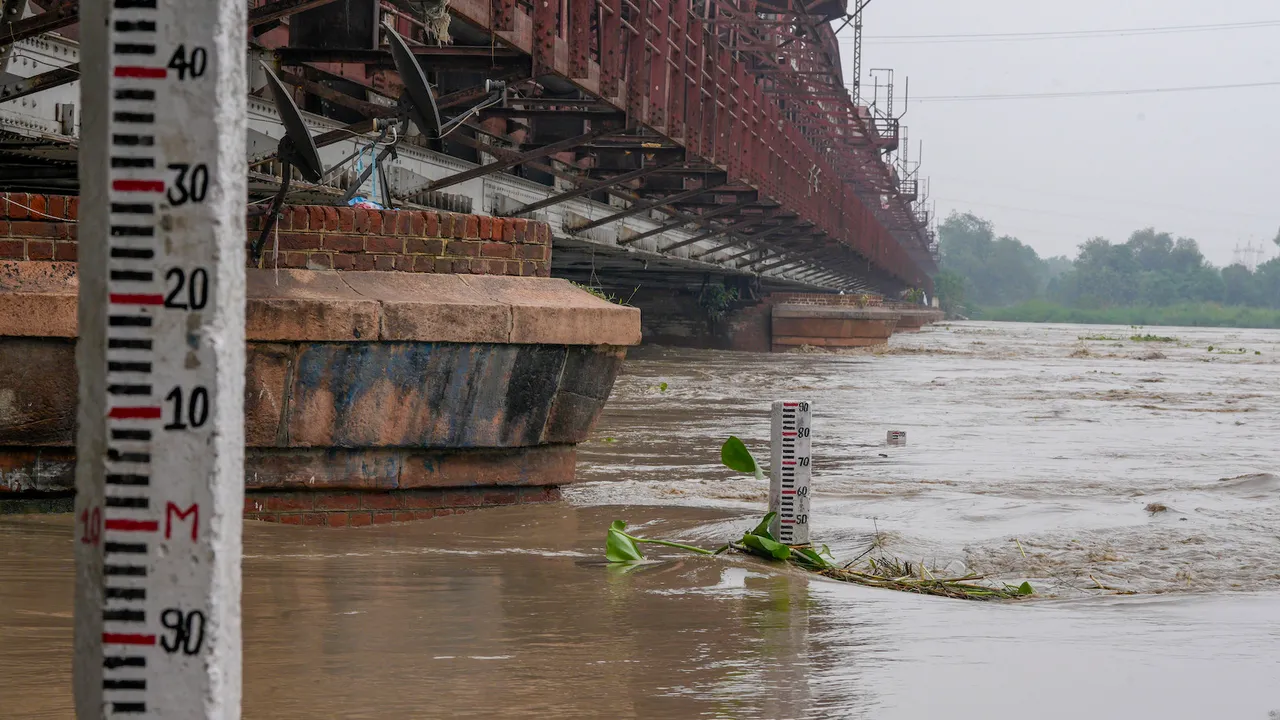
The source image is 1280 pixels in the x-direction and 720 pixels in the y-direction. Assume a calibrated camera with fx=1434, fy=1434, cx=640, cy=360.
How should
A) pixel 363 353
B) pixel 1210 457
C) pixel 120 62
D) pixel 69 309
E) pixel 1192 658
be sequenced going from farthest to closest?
1. pixel 1210 457
2. pixel 363 353
3. pixel 69 309
4. pixel 1192 658
5. pixel 120 62

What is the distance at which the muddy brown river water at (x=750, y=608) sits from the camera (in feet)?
13.4

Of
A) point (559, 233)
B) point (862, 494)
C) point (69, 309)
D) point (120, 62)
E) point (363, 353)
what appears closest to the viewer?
point (120, 62)

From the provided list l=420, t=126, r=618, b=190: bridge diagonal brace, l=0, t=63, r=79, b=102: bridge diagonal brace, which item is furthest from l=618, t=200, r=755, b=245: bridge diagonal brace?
l=0, t=63, r=79, b=102: bridge diagonal brace

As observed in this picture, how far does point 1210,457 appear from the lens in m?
12.8

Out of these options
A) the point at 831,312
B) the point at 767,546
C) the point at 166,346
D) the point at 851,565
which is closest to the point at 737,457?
the point at 767,546

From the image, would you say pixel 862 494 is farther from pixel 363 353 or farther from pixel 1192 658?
pixel 1192 658

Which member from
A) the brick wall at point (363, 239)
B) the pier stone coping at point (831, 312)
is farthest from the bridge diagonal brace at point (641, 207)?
the pier stone coping at point (831, 312)

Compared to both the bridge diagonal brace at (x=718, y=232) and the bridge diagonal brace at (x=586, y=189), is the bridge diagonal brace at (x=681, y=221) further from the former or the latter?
the bridge diagonal brace at (x=586, y=189)

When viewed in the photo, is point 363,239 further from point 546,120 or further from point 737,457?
point 546,120

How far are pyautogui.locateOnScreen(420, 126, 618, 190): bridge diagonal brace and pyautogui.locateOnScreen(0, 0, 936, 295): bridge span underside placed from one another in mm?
29

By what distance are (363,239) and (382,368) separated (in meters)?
0.72

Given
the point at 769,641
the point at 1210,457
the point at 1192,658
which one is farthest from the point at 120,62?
the point at 1210,457

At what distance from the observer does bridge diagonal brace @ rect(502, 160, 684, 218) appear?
1862cm

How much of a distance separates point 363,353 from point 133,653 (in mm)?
5476
